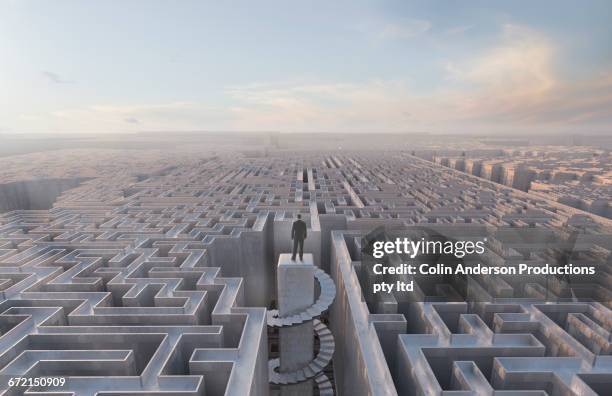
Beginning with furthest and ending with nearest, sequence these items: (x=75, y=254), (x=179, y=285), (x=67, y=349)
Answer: (x=75, y=254) → (x=179, y=285) → (x=67, y=349)

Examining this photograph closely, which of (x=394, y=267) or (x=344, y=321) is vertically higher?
(x=394, y=267)

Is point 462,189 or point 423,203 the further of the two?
point 462,189

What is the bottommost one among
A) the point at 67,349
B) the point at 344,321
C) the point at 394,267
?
the point at 344,321

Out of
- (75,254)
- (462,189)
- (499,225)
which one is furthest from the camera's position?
(462,189)

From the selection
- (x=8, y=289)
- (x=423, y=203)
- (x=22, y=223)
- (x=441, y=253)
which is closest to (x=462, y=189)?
(x=423, y=203)

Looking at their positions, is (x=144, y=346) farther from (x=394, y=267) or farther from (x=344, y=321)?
(x=394, y=267)

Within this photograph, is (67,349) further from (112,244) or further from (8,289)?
(112,244)
